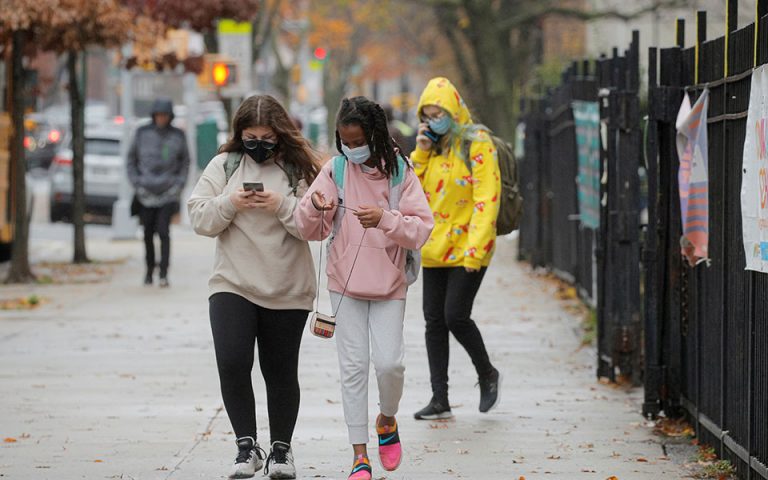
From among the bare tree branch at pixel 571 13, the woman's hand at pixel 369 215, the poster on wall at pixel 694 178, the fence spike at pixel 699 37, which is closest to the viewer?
the woman's hand at pixel 369 215

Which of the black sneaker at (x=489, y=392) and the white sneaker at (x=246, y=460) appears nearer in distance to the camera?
the white sneaker at (x=246, y=460)

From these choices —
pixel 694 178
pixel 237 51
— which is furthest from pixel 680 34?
pixel 237 51

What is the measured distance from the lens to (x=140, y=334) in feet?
39.2

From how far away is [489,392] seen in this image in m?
8.49

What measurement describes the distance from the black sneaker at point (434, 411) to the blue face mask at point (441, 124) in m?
1.48

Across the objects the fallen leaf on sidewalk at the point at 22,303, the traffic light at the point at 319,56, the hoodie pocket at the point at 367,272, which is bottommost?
the fallen leaf on sidewalk at the point at 22,303

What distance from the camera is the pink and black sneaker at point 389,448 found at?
22.3ft

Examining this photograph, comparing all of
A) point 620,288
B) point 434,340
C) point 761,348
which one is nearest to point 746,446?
point 761,348

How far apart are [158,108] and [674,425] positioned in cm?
841

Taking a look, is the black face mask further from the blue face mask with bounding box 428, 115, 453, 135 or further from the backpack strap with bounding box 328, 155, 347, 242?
the blue face mask with bounding box 428, 115, 453, 135

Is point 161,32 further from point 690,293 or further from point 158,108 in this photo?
point 690,293

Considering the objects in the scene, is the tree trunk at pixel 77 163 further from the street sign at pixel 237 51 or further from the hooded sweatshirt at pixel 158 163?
the street sign at pixel 237 51

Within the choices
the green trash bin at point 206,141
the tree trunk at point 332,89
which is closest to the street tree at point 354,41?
the tree trunk at point 332,89

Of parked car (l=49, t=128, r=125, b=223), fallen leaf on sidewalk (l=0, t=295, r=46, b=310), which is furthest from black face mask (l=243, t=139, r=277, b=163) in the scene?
parked car (l=49, t=128, r=125, b=223)
